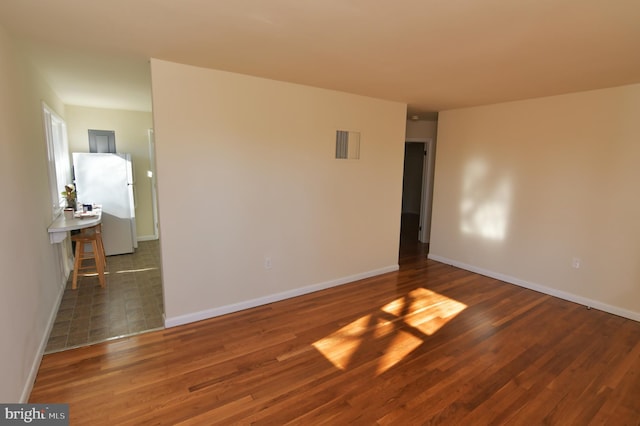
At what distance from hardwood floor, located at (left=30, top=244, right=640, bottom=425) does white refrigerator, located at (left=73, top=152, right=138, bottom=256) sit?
2.94 metres

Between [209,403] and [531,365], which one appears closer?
[209,403]

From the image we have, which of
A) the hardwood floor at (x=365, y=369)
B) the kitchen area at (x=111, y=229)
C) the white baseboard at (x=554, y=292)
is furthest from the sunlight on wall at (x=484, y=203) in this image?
the kitchen area at (x=111, y=229)

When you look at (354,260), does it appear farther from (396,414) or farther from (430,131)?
(430,131)

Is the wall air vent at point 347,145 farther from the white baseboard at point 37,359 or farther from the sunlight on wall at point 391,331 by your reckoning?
the white baseboard at point 37,359

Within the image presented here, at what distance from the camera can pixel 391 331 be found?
310 cm

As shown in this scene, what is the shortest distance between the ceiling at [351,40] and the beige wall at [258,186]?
30 centimetres

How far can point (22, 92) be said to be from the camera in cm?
258

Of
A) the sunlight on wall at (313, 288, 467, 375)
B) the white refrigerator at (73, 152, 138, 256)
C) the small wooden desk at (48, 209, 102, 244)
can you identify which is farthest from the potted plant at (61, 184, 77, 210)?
the sunlight on wall at (313, 288, 467, 375)

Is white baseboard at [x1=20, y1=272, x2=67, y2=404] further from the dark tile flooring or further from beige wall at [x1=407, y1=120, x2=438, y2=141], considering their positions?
beige wall at [x1=407, y1=120, x2=438, y2=141]

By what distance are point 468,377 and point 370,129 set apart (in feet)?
9.99

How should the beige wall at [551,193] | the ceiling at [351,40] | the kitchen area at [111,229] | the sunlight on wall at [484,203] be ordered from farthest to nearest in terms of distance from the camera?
the sunlight on wall at [484,203] → the beige wall at [551,193] → the kitchen area at [111,229] → the ceiling at [351,40]

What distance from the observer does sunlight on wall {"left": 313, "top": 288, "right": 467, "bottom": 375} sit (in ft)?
8.84

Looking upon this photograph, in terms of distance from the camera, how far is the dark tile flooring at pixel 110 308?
115 inches

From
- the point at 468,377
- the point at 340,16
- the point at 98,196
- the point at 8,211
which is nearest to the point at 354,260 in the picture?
the point at 468,377
